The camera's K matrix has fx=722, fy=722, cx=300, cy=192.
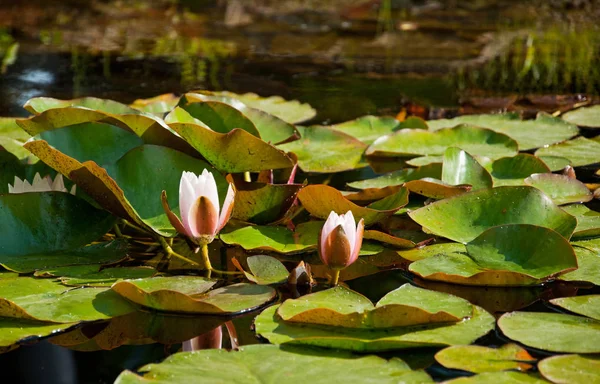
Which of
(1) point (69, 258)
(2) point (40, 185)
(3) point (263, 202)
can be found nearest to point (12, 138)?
(2) point (40, 185)

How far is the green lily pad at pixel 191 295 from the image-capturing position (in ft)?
4.17

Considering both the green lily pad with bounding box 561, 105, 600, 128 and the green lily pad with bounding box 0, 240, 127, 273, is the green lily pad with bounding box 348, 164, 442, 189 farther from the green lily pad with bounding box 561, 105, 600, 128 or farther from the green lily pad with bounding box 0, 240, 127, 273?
the green lily pad with bounding box 561, 105, 600, 128

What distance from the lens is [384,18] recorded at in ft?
20.3

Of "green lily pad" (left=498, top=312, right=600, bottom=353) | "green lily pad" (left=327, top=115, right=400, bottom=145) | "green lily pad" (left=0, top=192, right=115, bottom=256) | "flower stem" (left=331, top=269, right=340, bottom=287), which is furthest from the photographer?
"green lily pad" (left=327, top=115, right=400, bottom=145)

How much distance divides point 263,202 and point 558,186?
78 cm

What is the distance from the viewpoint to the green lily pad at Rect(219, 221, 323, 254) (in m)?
1.56

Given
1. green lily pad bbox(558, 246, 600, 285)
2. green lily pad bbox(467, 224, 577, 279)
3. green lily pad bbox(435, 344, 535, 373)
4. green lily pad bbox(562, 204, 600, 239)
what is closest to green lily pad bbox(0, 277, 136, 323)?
green lily pad bbox(435, 344, 535, 373)

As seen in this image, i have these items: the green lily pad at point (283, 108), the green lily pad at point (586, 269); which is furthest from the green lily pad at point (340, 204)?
the green lily pad at point (283, 108)

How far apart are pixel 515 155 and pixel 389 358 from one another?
1.10 metres

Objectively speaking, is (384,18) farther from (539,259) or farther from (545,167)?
(539,259)

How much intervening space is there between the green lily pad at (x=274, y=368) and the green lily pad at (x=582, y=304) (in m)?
0.38

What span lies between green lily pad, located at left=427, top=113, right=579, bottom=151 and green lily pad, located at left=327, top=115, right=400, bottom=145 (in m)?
0.14

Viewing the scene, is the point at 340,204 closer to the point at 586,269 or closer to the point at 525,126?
the point at 586,269

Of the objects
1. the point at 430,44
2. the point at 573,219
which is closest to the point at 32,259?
the point at 573,219
